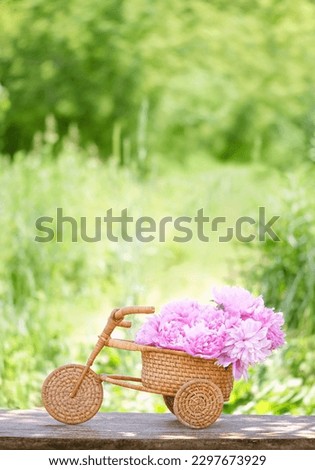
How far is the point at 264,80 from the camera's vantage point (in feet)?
31.4

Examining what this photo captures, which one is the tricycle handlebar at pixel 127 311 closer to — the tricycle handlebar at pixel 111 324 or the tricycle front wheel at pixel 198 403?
the tricycle handlebar at pixel 111 324

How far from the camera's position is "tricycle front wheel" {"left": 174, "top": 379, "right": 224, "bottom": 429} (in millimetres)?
2154

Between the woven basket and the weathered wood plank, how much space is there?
105 millimetres

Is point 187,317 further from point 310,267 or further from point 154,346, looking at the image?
point 310,267

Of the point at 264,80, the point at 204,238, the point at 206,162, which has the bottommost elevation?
the point at 204,238

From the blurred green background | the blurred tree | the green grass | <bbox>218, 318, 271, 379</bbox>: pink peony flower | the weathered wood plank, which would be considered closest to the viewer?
the weathered wood plank

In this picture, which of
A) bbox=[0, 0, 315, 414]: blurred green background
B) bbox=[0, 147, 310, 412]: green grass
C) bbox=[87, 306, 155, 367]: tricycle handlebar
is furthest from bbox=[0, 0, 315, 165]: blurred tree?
bbox=[87, 306, 155, 367]: tricycle handlebar

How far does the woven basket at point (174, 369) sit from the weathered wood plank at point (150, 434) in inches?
4.1

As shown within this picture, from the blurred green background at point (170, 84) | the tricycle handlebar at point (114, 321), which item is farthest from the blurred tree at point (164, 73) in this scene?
the tricycle handlebar at point (114, 321)

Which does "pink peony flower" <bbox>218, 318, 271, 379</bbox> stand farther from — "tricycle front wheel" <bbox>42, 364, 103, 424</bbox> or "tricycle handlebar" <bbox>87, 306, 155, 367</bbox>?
"tricycle front wheel" <bbox>42, 364, 103, 424</bbox>

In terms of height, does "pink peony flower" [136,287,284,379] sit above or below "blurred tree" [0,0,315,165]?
below

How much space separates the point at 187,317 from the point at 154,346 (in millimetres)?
115

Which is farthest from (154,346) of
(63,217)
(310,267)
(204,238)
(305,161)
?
(305,161)

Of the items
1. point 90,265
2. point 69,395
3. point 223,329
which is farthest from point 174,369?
point 90,265
